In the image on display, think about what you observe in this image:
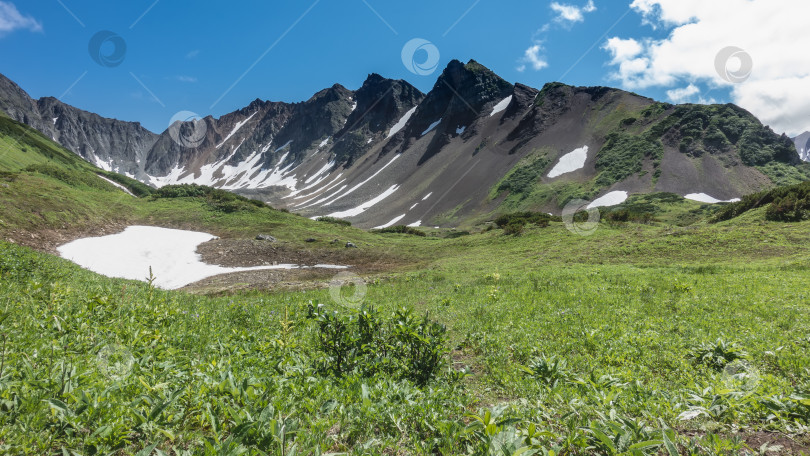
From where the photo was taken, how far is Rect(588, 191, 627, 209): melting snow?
217ft

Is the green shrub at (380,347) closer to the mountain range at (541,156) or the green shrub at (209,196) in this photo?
the green shrub at (209,196)

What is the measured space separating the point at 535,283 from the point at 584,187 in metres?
71.3

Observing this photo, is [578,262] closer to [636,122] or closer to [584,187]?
[584,187]

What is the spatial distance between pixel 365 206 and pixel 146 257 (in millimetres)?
101509

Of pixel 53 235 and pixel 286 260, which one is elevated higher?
pixel 53 235

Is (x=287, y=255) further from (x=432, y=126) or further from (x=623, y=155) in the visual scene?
(x=432, y=126)

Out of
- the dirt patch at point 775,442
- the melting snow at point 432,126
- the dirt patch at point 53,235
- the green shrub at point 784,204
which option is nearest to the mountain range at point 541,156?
the melting snow at point 432,126

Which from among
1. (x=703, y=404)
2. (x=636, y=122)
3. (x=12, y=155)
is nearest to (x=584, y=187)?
(x=636, y=122)

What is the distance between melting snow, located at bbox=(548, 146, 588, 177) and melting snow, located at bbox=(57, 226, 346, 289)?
78.2 meters

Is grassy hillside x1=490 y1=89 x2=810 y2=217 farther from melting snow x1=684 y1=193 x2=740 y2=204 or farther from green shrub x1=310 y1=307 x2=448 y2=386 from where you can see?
green shrub x1=310 y1=307 x2=448 y2=386

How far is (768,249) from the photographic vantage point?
20891 mm

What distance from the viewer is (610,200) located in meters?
67.9

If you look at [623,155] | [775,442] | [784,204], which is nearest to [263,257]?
[775,442]

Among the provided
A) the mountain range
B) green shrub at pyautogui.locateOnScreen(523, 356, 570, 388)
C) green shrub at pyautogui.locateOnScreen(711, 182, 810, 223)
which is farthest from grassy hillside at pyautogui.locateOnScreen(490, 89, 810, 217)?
green shrub at pyautogui.locateOnScreen(523, 356, 570, 388)
